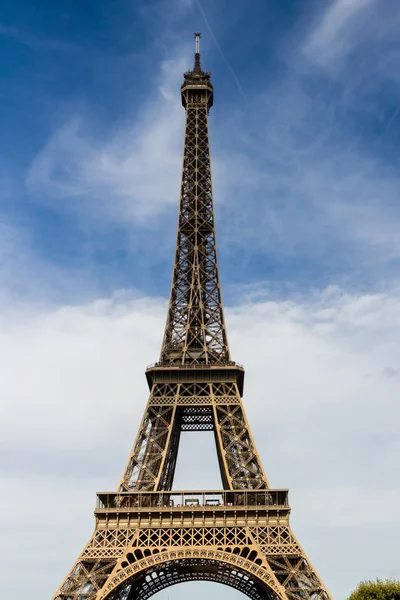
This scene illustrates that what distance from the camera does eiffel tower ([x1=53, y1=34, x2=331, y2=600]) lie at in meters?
44.7

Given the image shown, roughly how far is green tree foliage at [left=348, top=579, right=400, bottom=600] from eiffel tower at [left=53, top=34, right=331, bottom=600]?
313cm

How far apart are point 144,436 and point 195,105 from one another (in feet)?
115

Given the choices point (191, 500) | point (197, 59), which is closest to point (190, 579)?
point (191, 500)

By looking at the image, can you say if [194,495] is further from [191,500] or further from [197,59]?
[197,59]

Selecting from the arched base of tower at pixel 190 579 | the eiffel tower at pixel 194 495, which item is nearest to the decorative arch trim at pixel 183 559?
the eiffel tower at pixel 194 495

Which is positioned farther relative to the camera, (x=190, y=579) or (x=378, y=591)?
(x=190, y=579)

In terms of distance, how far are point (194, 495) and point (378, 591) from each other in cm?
1355

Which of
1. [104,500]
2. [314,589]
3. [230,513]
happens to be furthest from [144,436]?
[314,589]

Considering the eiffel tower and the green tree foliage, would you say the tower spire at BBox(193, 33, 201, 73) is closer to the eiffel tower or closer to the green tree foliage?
the eiffel tower

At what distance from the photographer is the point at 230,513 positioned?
47.2m

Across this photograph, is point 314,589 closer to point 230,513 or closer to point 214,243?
point 230,513

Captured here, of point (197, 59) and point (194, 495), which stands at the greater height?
point (197, 59)

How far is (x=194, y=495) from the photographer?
159 ft

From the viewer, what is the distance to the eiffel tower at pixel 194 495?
1758 inches
